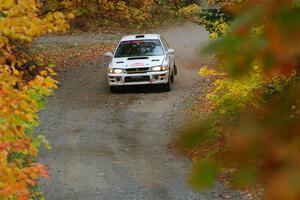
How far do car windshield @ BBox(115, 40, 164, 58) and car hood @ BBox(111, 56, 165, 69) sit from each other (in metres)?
0.25

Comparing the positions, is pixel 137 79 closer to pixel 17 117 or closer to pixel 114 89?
pixel 114 89

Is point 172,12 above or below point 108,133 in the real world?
below

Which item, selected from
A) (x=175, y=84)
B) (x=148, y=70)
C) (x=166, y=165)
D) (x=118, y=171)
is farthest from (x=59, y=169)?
(x=175, y=84)

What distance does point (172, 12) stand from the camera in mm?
37219

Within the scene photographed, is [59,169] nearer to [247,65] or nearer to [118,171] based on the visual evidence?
[118,171]

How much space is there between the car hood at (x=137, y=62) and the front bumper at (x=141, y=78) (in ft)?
0.93

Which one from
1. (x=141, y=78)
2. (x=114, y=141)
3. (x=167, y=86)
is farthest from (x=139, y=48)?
(x=114, y=141)

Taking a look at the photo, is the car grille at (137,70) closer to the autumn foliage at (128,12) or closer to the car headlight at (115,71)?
the car headlight at (115,71)

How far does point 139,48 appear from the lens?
716 inches

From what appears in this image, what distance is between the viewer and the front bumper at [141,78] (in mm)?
17562

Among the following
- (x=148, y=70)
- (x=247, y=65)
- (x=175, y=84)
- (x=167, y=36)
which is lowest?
(x=167, y=36)

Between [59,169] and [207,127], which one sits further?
[59,169]

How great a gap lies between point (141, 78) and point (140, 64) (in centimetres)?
46

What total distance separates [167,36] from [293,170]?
108 feet
